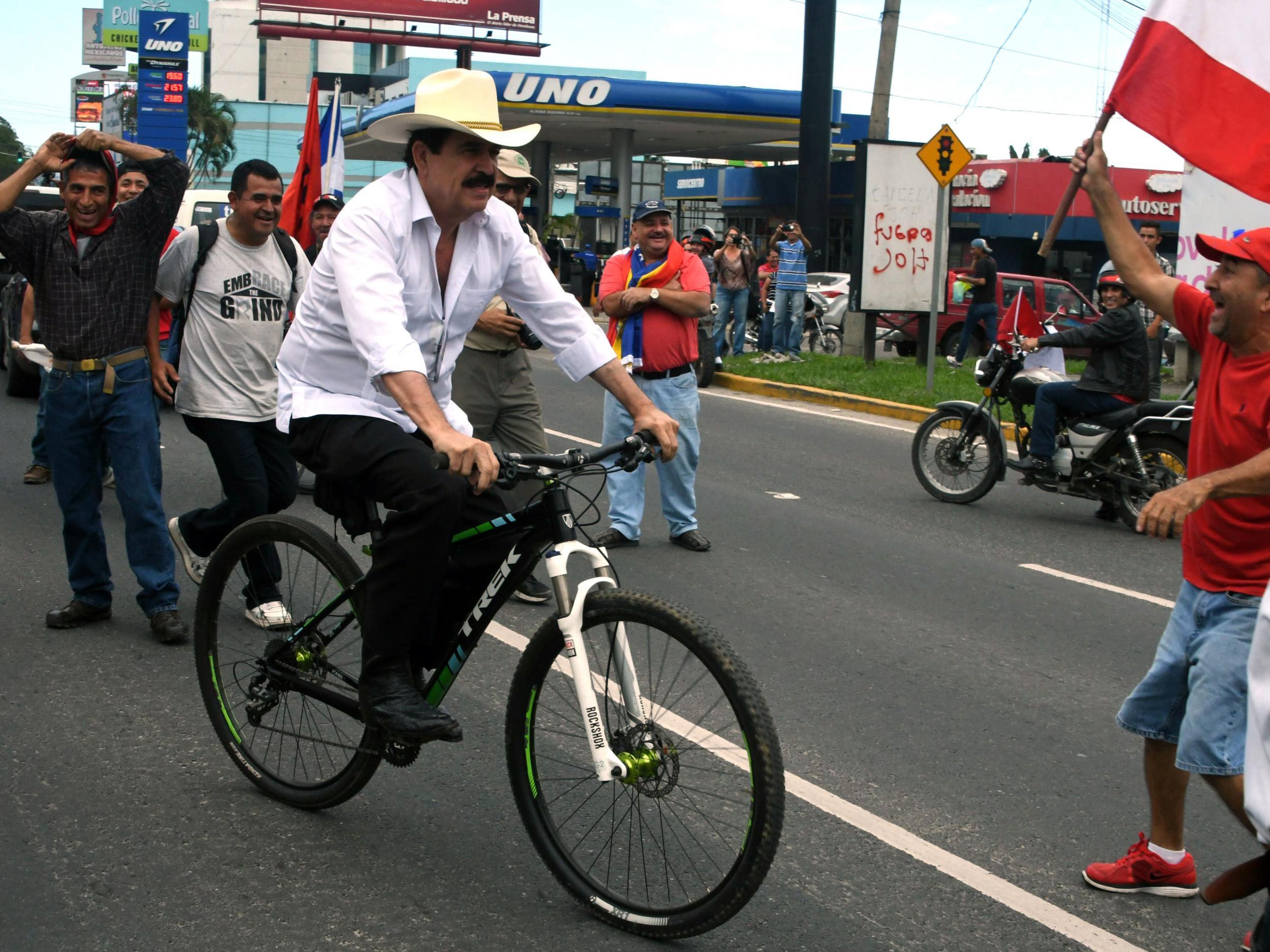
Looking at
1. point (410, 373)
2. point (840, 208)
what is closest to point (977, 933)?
point (410, 373)

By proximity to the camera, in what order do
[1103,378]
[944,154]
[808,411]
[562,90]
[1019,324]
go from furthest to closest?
[562,90]
[944,154]
[808,411]
[1019,324]
[1103,378]

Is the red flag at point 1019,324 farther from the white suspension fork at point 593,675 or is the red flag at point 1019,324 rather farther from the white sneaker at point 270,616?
the white suspension fork at point 593,675

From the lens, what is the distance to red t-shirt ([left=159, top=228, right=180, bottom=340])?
6.35 metres

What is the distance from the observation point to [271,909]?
3.74m

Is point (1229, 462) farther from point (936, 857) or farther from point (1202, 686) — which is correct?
point (936, 857)

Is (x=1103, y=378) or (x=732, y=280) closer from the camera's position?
(x=1103, y=378)

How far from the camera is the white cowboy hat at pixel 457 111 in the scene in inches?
151

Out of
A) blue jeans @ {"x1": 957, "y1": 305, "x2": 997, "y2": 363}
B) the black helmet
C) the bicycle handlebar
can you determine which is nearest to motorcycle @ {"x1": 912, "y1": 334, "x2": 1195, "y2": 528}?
the black helmet

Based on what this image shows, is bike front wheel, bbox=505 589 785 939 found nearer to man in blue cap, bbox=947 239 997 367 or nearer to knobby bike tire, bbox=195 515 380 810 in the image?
knobby bike tire, bbox=195 515 380 810

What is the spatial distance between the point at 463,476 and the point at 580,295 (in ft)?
108

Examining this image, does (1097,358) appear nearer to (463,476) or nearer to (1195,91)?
(1195,91)

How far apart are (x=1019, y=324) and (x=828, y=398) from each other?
239 inches

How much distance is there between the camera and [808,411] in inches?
624

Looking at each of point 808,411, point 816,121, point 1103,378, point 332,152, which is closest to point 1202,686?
point 1103,378
